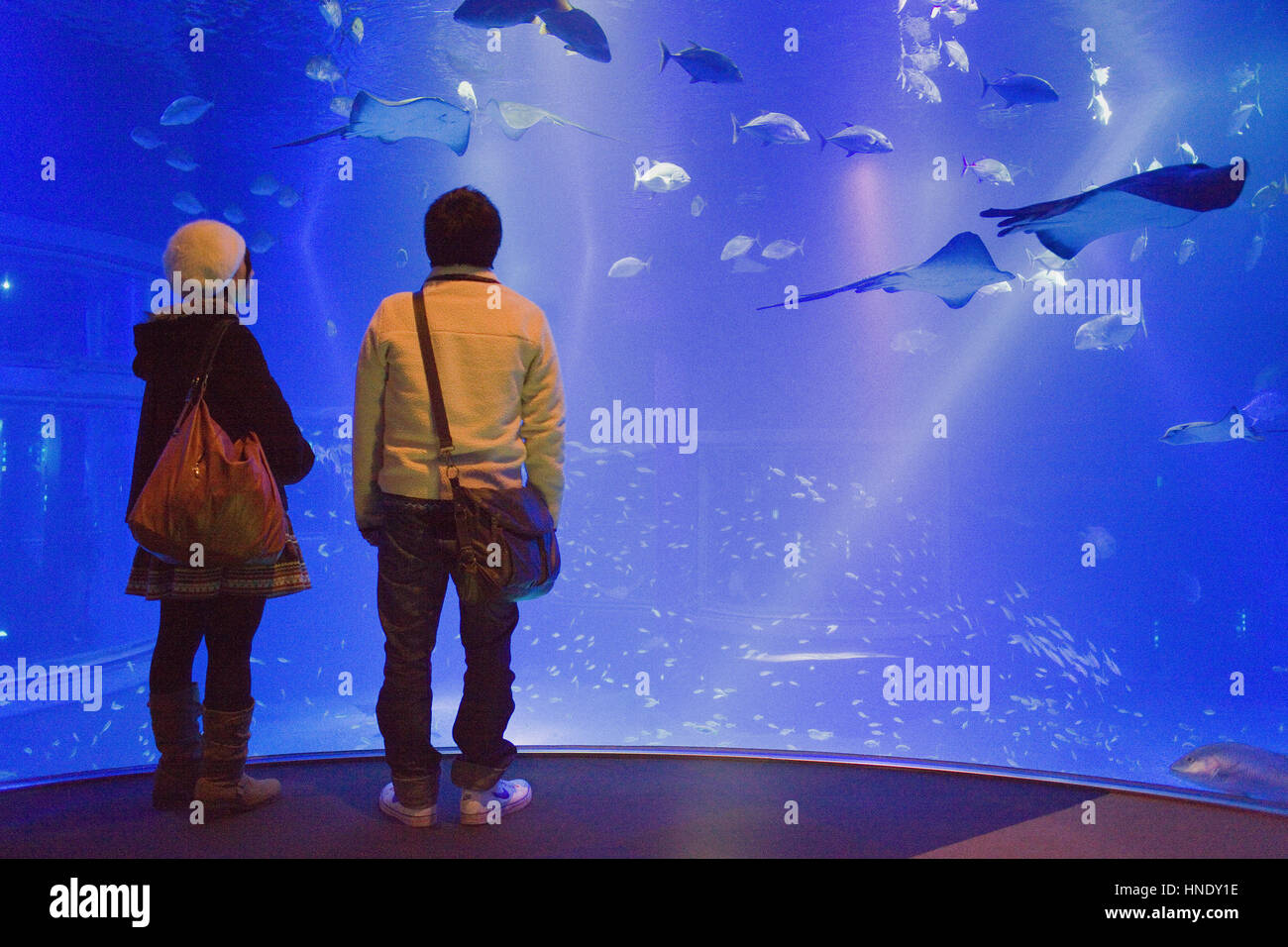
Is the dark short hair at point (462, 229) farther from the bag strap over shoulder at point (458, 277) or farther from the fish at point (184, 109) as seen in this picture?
the fish at point (184, 109)

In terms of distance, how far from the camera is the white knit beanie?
2424mm

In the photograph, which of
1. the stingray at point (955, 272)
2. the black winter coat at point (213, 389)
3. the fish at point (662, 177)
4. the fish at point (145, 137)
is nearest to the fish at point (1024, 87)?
the stingray at point (955, 272)

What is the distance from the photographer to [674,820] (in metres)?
2.69

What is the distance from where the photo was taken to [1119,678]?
16281mm

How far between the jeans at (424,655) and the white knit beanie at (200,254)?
2.95 ft

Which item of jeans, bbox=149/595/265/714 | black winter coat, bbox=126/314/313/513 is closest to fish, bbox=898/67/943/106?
black winter coat, bbox=126/314/313/513

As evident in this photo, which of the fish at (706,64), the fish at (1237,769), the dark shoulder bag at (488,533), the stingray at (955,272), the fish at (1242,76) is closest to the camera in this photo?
the dark shoulder bag at (488,533)

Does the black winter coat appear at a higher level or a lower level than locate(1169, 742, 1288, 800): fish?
higher

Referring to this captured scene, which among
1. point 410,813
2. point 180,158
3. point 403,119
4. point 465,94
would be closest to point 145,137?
point 180,158

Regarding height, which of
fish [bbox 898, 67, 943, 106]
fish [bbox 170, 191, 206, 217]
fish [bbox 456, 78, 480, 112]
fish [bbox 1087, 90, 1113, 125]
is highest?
fish [bbox 1087, 90, 1113, 125]

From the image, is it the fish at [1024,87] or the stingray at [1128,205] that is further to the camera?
the fish at [1024,87]

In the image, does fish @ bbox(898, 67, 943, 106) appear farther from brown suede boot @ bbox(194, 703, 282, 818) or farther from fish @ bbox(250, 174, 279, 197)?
brown suede boot @ bbox(194, 703, 282, 818)

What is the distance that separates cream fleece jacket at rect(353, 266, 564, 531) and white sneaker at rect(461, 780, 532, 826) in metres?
1.00

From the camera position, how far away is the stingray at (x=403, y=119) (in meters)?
5.16
